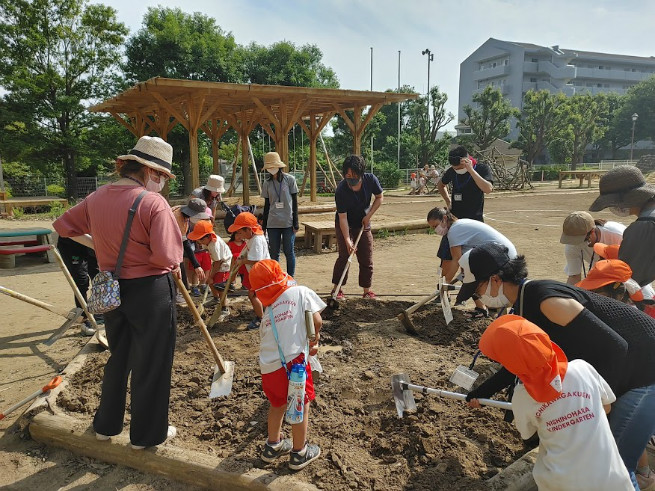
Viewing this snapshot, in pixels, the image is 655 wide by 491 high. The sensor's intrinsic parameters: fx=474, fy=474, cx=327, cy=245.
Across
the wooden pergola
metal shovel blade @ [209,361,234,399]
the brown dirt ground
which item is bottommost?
the brown dirt ground

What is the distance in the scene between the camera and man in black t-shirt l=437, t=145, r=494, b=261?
203 inches

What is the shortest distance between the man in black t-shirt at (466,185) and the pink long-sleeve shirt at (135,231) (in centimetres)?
329

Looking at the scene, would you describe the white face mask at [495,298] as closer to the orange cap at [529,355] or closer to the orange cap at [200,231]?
the orange cap at [529,355]

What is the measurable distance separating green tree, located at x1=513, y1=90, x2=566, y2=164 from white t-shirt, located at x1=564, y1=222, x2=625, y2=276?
37286 millimetres

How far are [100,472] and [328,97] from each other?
35.3 ft

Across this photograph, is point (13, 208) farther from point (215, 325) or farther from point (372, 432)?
point (372, 432)

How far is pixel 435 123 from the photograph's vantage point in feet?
119

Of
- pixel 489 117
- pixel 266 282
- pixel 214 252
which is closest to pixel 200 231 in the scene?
pixel 214 252

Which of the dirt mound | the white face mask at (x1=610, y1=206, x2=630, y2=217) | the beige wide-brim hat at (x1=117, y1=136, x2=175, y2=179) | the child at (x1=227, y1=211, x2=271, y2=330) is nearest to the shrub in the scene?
the dirt mound

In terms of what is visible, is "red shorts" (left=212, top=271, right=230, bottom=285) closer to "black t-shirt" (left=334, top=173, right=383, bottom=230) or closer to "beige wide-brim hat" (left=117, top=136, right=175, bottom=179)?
"black t-shirt" (left=334, top=173, right=383, bottom=230)

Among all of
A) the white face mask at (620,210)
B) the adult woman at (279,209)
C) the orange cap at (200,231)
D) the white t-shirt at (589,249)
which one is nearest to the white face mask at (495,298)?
the white face mask at (620,210)

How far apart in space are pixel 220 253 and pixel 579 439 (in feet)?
13.4

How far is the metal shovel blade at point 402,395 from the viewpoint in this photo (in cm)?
305

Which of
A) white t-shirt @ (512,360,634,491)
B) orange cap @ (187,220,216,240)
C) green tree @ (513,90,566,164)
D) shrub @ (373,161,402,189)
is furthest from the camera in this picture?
green tree @ (513,90,566,164)
